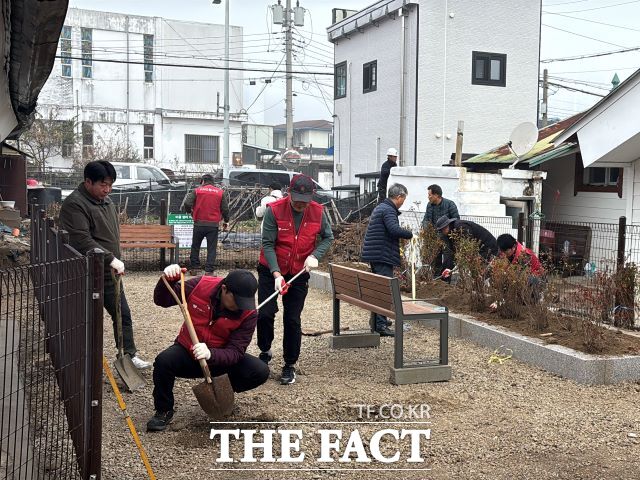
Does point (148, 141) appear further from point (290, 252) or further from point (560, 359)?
point (560, 359)

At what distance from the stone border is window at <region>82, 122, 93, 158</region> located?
3118 centimetres

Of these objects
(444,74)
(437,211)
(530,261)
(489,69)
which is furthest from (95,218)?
(489,69)

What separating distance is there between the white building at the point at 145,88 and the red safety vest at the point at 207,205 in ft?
85.5

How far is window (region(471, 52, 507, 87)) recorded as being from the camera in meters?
24.0

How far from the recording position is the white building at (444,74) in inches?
914

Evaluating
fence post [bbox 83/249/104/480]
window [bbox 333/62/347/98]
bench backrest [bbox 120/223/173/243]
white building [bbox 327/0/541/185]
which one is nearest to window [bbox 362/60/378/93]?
white building [bbox 327/0/541/185]

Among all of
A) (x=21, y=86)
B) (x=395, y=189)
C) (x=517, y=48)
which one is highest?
(x=517, y=48)

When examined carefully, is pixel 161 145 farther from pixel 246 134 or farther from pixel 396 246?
pixel 396 246

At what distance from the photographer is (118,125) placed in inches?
1503

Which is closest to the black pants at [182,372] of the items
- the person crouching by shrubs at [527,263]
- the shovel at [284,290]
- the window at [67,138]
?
the shovel at [284,290]

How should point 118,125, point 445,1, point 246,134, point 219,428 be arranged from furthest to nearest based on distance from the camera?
point 246,134 → point 118,125 → point 445,1 → point 219,428

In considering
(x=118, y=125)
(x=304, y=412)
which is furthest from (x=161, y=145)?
(x=304, y=412)

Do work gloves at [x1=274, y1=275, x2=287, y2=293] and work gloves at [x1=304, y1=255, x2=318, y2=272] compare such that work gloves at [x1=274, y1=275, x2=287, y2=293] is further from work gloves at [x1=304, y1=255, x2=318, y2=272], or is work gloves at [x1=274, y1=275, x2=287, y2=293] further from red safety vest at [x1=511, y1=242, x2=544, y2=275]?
red safety vest at [x1=511, y1=242, x2=544, y2=275]

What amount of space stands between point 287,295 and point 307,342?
6.17 ft
